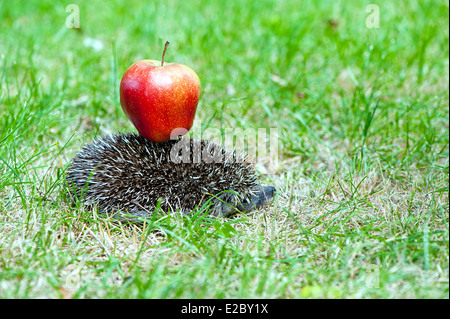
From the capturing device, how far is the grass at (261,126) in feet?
8.77

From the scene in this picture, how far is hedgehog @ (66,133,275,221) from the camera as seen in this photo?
3289 mm

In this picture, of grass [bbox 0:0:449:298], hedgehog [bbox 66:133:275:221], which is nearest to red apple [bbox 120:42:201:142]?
hedgehog [bbox 66:133:275:221]

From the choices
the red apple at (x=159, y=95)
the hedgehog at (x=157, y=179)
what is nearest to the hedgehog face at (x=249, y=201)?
the hedgehog at (x=157, y=179)

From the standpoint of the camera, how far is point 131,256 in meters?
2.95

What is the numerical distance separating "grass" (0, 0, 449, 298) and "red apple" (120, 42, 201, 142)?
2.36ft

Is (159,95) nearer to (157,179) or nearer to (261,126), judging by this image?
(157,179)

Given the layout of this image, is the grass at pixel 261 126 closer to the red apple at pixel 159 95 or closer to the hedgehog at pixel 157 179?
the hedgehog at pixel 157 179

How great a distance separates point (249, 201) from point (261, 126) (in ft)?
5.04

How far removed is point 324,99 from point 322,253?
264cm

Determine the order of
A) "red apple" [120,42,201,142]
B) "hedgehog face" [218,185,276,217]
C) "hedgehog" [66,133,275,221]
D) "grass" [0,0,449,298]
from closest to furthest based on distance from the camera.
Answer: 1. "grass" [0,0,449,298]
2. "red apple" [120,42,201,142]
3. "hedgehog" [66,133,275,221]
4. "hedgehog face" [218,185,276,217]

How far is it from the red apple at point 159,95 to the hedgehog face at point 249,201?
2.40ft

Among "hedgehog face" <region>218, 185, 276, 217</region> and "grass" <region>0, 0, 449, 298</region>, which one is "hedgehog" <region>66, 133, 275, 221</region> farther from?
"grass" <region>0, 0, 449, 298</region>

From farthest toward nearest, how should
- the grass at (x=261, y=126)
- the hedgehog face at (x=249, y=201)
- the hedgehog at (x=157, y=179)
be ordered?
the hedgehog face at (x=249, y=201) < the hedgehog at (x=157, y=179) < the grass at (x=261, y=126)
